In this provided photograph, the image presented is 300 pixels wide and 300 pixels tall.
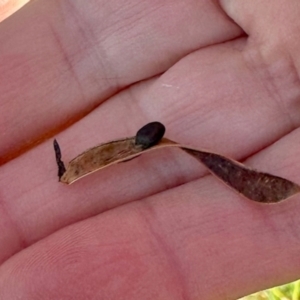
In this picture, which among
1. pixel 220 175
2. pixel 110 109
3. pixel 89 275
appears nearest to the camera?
pixel 89 275

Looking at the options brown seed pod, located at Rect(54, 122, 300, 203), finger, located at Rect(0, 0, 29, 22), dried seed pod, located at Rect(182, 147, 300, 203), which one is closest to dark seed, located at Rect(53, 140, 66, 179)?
brown seed pod, located at Rect(54, 122, 300, 203)

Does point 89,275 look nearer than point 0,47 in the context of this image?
Yes

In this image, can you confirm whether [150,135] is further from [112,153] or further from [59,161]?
[59,161]

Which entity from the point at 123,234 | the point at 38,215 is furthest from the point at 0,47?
the point at 123,234

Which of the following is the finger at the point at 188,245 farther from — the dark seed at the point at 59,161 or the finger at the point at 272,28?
the finger at the point at 272,28

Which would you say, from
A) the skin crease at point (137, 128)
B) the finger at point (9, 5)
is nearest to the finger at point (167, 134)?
the skin crease at point (137, 128)

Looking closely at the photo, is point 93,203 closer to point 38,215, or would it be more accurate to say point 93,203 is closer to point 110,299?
point 38,215

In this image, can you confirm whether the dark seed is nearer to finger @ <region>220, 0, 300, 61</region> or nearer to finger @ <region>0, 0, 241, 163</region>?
finger @ <region>0, 0, 241, 163</region>
